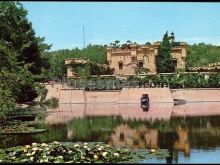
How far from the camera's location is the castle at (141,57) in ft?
152

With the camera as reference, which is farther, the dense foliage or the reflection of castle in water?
the dense foliage

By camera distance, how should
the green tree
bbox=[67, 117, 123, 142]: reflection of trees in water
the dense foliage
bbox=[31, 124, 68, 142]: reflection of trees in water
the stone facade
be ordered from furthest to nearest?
the stone facade
the green tree
the dense foliage
bbox=[67, 117, 123, 142]: reflection of trees in water
bbox=[31, 124, 68, 142]: reflection of trees in water

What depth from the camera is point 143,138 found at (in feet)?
50.4

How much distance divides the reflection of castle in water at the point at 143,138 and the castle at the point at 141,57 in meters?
26.9

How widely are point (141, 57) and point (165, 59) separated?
9.46 ft

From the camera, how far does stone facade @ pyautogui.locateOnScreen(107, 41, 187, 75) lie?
46281 millimetres

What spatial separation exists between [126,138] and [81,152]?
6168 mm

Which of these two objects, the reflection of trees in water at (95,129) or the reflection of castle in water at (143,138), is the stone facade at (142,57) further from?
the reflection of castle in water at (143,138)

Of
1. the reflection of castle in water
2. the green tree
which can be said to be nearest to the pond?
the reflection of castle in water

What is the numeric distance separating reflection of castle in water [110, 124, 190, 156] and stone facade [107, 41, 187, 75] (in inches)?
1059

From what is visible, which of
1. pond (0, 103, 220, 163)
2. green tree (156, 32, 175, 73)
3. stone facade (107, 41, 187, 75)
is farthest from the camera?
stone facade (107, 41, 187, 75)

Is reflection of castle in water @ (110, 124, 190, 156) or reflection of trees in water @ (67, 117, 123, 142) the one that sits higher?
reflection of trees in water @ (67, 117, 123, 142)

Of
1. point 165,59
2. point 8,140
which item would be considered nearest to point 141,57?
point 165,59

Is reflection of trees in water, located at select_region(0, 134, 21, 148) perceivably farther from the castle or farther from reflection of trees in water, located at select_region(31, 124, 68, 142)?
the castle
